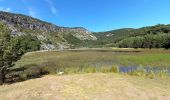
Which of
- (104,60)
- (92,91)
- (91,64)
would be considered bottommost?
(104,60)

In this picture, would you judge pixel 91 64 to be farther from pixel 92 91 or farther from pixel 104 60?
pixel 92 91

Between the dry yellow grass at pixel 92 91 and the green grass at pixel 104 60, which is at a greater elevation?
the dry yellow grass at pixel 92 91

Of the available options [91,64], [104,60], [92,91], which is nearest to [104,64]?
[91,64]

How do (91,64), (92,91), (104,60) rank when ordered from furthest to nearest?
(104,60) → (91,64) → (92,91)

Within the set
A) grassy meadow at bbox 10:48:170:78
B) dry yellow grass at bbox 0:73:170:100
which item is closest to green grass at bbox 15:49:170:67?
grassy meadow at bbox 10:48:170:78

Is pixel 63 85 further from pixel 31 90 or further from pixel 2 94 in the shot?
pixel 2 94

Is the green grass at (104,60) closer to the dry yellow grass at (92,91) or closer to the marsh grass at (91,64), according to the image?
the marsh grass at (91,64)

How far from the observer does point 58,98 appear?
15.7 meters

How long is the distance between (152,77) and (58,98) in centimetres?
918

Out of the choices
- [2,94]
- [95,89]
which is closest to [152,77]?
[95,89]

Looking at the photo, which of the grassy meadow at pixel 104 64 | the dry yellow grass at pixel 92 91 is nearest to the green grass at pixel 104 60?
the grassy meadow at pixel 104 64

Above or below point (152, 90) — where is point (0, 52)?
above

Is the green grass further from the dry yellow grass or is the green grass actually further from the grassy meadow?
the dry yellow grass

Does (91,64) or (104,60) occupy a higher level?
(91,64)
